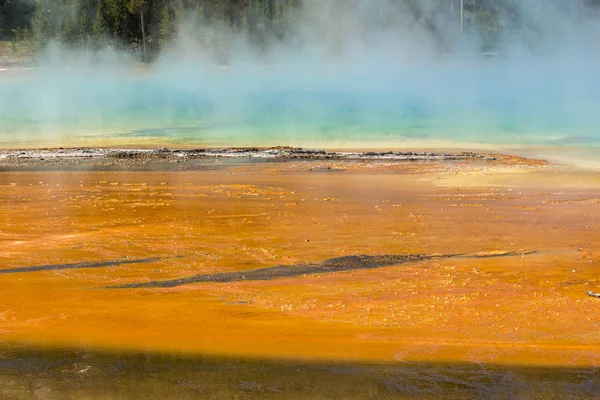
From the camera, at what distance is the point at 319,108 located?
23.7 meters

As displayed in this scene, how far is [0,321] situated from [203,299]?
43.8 inches

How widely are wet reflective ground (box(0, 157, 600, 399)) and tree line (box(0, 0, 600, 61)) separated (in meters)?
44.7

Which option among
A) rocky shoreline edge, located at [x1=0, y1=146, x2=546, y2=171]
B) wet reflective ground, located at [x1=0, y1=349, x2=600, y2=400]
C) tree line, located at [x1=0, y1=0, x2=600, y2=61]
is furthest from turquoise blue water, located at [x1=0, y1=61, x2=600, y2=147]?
wet reflective ground, located at [x1=0, y1=349, x2=600, y2=400]

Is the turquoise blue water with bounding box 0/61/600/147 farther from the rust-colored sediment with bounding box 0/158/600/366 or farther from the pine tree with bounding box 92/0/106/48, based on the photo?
the pine tree with bounding box 92/0/106/48

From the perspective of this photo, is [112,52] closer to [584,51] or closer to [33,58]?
[33,58]

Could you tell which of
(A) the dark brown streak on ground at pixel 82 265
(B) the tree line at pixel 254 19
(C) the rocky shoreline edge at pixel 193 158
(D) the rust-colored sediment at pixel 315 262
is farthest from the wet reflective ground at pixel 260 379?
(B) the tree line at pixel 254 19

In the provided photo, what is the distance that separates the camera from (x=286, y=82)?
37.2 m

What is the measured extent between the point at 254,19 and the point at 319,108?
44242 mm

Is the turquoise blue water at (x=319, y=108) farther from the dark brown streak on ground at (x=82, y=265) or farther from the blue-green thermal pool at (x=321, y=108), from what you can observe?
the dark brown streak on ground at (x=82, y=265)

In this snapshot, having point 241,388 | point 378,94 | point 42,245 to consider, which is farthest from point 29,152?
point 378,94

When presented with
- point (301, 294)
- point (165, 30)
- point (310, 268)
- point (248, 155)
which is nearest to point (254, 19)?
point (165, 30)

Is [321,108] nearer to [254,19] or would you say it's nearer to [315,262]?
[315,262]

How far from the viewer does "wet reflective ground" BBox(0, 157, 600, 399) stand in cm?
401

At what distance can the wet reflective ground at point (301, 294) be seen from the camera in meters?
4.01
